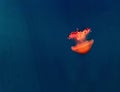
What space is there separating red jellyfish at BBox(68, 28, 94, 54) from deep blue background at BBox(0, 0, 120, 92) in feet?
0.10

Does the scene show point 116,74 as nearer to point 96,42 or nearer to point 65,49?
point 96,42

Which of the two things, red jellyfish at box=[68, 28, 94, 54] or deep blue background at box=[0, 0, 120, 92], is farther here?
red jellyfish at box=[68, 28, 94, 54]

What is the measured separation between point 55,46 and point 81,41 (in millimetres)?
189

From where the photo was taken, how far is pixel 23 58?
1657 mm

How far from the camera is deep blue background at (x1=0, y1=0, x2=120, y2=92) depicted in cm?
158

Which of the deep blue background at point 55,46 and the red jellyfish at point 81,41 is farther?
the red jellyfish at point 81,41

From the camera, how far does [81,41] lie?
5.60ft

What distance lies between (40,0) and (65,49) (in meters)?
0.39

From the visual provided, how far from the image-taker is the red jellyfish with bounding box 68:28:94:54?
5.55 feet

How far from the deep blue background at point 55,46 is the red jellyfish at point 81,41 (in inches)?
1.3

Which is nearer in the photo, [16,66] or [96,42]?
[16,66]

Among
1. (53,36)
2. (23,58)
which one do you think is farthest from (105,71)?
(23,58)

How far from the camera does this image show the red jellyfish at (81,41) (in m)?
1.69

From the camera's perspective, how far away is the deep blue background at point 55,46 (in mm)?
1578
